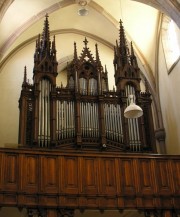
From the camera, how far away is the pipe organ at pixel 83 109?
13891 millimetres

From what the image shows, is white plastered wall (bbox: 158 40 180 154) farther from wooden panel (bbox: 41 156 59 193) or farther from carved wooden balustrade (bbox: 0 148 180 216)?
wooden panel (bbox: 41 156 59 193)

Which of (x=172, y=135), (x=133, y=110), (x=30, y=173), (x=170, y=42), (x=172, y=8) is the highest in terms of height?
(x=170, y=42)

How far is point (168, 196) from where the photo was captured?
11.6m

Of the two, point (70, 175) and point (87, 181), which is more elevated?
point (70, 175)

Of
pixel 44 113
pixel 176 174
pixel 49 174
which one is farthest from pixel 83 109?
pixel 176 174

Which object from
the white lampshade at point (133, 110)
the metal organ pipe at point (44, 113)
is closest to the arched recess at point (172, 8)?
the white lampshade at point (133, 110)

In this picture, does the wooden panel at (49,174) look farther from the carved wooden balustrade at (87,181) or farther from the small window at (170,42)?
the small window at (170,42)

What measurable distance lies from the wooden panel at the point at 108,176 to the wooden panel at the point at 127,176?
223 millimetres

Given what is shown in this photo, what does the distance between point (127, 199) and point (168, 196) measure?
3.75ft

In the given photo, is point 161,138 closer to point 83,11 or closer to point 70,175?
point 83,11

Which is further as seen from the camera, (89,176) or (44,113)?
(44,113)

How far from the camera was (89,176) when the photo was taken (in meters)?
11.4

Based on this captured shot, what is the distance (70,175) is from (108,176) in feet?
3.38

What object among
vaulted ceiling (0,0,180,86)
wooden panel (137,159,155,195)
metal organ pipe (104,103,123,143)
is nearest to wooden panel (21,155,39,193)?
wooden panel (137,159,155,195)
